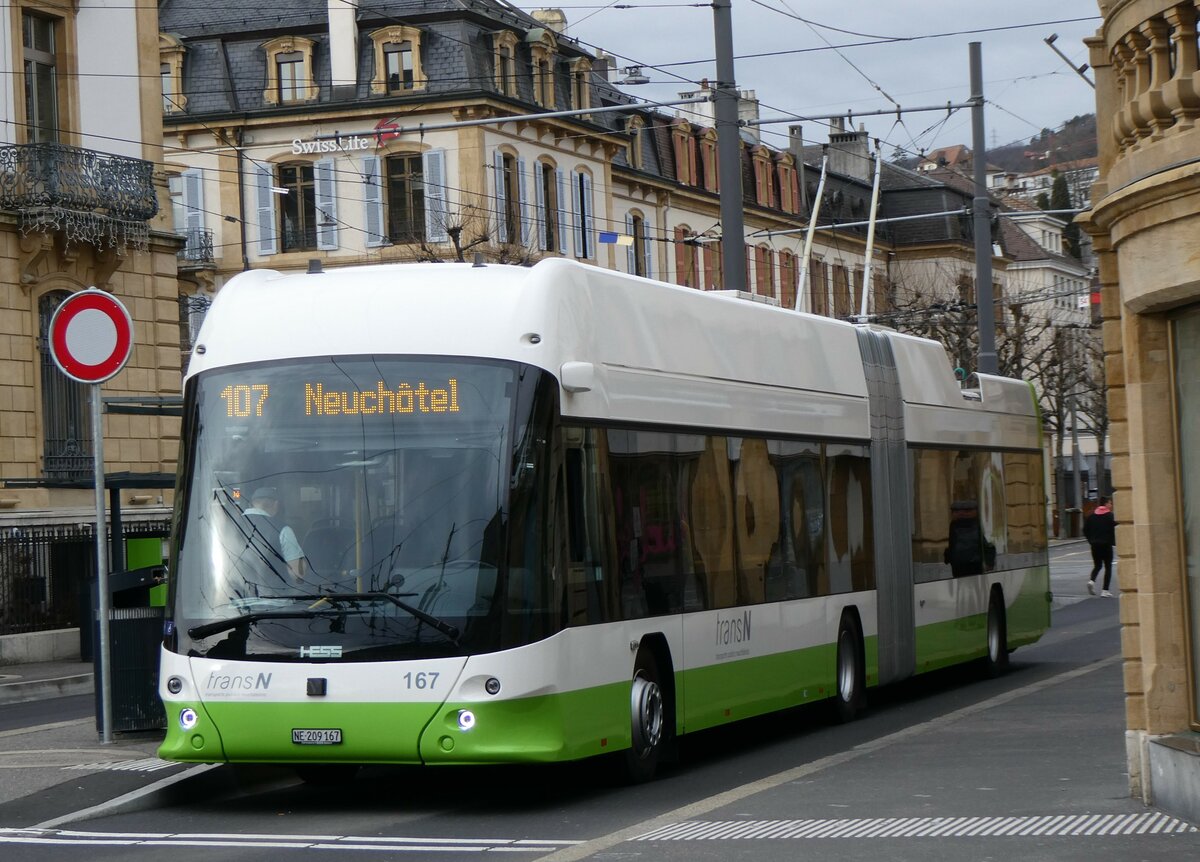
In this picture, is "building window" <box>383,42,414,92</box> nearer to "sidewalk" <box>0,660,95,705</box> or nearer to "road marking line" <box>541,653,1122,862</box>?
"sidewalk" <box>0,660,95,705</box>

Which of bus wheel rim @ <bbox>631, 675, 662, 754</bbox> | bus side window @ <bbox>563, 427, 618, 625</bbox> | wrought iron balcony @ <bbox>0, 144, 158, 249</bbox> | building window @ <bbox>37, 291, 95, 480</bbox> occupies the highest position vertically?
wrought iron balcony @ <bbox>0, 144, 158, 249</bbox>

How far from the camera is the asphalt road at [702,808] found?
975 cm

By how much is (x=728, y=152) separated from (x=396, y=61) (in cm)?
3506

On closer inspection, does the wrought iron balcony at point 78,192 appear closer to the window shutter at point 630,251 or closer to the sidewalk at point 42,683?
the sidewalk at point 42,683

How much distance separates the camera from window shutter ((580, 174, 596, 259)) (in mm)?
56906

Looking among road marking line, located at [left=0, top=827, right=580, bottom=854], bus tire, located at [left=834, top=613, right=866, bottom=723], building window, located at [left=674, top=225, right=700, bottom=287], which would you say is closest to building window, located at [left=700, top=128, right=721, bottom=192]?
building window, located at [left=674, top=225, right=700, bottom=287]

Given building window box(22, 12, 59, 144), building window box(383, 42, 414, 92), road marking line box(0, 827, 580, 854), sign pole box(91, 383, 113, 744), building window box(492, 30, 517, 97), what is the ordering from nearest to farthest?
1. road marking line box(0, 827, 580, 854)
2. sign pole box(91, 383, 113, 744)
3. building window box(22, 12, 59, 144)
4. building window box(383, 42, 414, 92)
5. building window box(492, 30, 517, 97)

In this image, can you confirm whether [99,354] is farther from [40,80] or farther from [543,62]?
[543,62]

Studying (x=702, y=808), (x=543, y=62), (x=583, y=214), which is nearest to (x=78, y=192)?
(x=702, y=808)

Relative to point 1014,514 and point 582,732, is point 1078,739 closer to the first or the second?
point 582,732

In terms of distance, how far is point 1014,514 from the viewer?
21.7 meters

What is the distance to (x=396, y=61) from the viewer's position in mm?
53469

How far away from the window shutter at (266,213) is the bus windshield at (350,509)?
142 ft

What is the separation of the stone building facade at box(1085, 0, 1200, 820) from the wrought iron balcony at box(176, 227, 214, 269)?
45.7m
